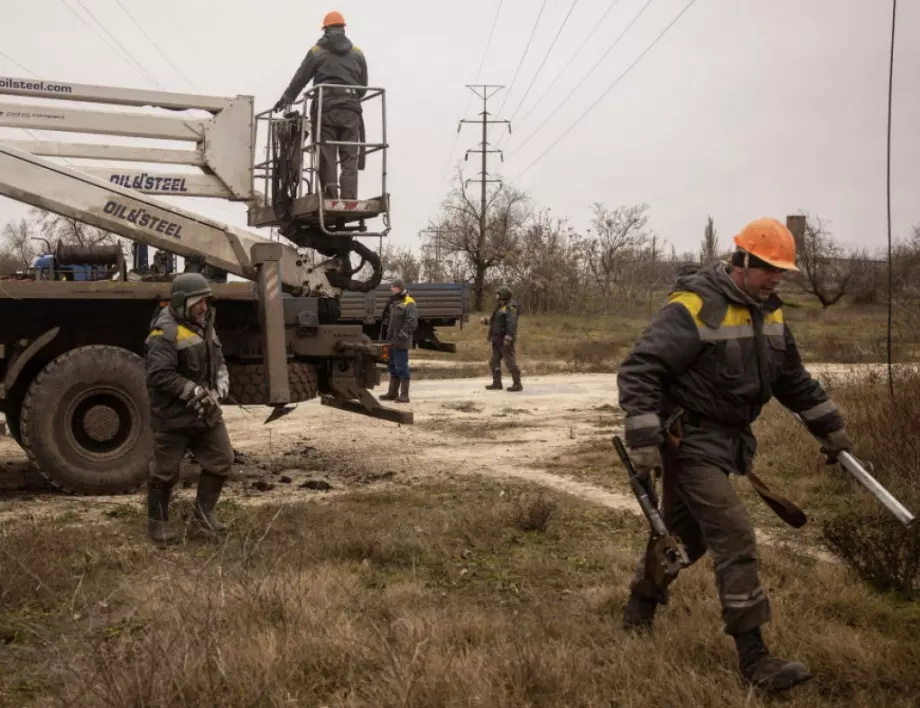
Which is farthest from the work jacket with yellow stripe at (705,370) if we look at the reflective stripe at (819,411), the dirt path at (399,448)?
the dirt path at (399,448)

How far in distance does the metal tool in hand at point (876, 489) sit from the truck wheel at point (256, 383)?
19.6 feet

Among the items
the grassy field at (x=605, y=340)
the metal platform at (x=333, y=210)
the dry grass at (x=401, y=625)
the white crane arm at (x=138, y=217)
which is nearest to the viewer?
the dry grass at (x=401, y=625)

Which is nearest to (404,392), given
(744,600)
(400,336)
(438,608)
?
(400,336)

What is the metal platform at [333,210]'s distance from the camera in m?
9.73

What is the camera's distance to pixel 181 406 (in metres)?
7.03

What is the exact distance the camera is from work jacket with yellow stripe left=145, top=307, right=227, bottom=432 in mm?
6926

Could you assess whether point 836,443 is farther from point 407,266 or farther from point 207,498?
point 407,266

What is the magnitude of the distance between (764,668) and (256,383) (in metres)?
6.49

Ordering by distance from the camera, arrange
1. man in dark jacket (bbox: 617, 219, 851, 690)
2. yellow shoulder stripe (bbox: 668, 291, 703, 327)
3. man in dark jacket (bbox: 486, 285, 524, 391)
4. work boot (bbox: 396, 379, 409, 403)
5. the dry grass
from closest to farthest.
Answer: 1. the dry grass
2. man in dark jacket (bbox: 617, 219, 851, 690)
3. yellow shoulder stripe (bbox: 668, 291, 703, 327)
4. work boot (bbox: 396, 379, 409, 403)
5. man in dark jacket (bbox: 486, 285, 524, 391)

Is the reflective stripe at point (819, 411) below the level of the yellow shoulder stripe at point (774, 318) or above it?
below

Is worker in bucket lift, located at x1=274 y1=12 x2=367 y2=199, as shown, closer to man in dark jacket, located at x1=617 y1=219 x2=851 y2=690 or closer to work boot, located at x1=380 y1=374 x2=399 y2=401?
man in dark jacket, located at x1=617 y1=219 x2=851 y2=690

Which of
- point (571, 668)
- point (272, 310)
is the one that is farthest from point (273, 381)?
point (571, 668)

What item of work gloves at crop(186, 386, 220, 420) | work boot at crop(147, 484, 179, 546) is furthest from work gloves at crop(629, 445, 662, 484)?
work boot at crop(147, 484, 179, 546)

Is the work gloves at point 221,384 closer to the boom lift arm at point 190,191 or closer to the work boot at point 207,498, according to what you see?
the work boot at point 207,498
